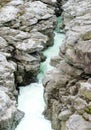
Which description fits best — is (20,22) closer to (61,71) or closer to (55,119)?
(61,71)

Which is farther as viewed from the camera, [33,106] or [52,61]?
[33,106]

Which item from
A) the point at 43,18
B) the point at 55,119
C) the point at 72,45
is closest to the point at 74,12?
the point at 43,18

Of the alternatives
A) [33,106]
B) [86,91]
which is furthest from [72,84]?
[33,106]

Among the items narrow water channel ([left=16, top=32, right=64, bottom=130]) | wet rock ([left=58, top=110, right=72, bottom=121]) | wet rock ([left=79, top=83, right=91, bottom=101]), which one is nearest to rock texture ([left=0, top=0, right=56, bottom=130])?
narrow water channel ([left=16, top=32, right=64, bottom=130])

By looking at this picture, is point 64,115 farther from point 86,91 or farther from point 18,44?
point 18,44

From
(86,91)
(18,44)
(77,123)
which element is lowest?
(18,44)

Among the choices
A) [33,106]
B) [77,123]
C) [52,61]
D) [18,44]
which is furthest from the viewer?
[18,44]

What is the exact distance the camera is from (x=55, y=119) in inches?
1350

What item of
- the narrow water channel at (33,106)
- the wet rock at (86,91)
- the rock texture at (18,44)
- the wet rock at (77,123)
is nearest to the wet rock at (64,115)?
the wet rock at (77,123)

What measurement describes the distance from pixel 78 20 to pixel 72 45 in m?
6.56

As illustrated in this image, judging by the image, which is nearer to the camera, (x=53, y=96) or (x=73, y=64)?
(x=73, y=64)

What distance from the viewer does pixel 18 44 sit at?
44.8 meters

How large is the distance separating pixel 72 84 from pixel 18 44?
528 inches

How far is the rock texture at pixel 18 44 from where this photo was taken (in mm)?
35688
